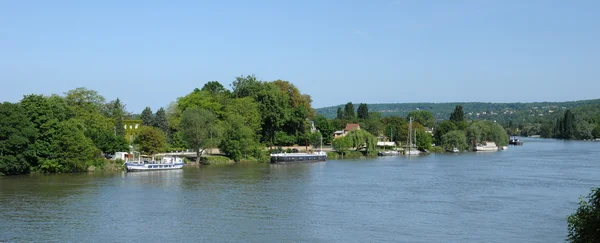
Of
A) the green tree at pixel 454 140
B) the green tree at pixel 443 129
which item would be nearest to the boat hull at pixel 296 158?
the green tree at pixel 454 140

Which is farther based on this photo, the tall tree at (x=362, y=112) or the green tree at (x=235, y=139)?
the tall tree at (x=362, y=112)

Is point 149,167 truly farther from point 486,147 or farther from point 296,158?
point 486,147

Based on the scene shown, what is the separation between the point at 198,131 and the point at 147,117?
61.1 feet

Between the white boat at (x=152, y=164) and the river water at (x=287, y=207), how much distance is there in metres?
1.93

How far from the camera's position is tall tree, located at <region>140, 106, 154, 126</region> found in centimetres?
7659

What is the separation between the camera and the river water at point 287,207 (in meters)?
26.5

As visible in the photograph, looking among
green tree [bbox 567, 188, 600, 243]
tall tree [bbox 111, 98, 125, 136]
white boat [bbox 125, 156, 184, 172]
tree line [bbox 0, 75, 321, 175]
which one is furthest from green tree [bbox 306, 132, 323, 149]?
green tree [bbox 567, 188, 600, 243]

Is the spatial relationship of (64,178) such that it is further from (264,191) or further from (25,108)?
(264,191)

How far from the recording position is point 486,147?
10581cm

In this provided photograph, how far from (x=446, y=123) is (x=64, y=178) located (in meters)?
74.4

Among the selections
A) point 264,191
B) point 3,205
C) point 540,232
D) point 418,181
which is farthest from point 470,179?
point 3,205

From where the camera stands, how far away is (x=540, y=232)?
26938 millimetres

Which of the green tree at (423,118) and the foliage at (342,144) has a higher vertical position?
the green tree at (423,118)

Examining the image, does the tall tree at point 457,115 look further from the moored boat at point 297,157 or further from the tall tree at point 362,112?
the moored boat at point 297,157
